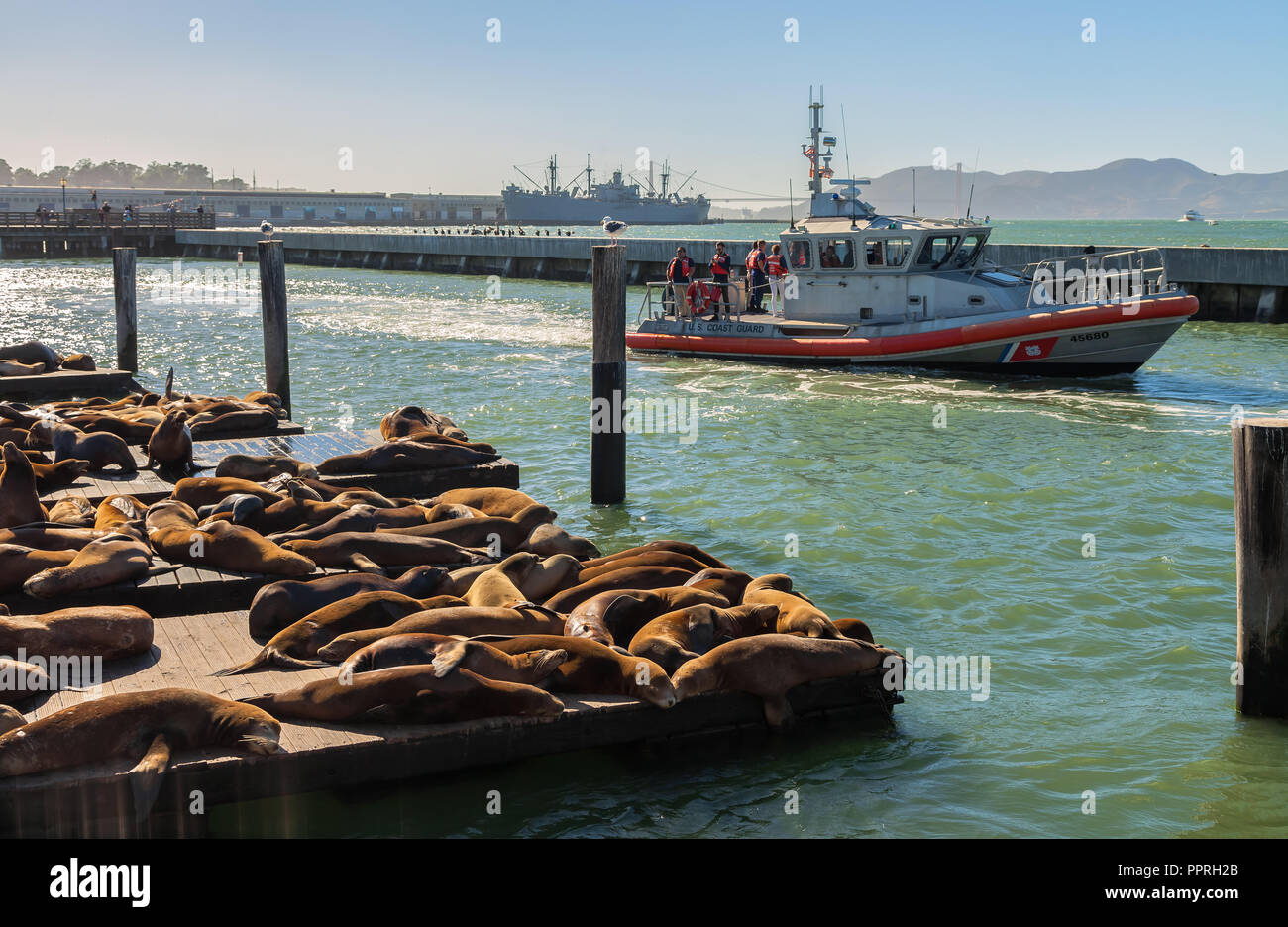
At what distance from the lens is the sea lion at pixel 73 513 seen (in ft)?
22.6

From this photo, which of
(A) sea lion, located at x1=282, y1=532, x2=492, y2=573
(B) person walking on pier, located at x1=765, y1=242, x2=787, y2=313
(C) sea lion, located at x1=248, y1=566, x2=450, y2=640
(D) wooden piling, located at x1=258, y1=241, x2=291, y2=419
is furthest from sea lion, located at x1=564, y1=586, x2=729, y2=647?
(B) person walking on pier, located at x1=765, y1=242, x2=787, y2=313

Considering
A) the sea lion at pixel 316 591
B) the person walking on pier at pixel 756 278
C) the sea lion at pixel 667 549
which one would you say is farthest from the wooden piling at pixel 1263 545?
the person walking on pier at pixel 756 278

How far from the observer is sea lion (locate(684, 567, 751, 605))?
19.9 ft

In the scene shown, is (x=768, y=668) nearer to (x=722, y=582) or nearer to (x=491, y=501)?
(x=722, y=582)

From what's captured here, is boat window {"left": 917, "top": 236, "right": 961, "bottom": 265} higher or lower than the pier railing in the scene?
lower

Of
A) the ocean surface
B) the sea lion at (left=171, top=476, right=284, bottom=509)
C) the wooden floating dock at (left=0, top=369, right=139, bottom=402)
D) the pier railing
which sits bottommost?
the sea lion at (left=171, top=476, right=284, bottom=509)

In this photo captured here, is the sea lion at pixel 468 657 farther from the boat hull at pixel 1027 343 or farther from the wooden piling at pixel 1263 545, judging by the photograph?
the boat hull at pixel 1027 343

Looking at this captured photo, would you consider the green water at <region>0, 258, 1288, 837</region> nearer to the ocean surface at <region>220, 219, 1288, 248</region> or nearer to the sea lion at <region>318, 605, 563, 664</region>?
the sea lion at <region>318, 605, 563, 664</region>

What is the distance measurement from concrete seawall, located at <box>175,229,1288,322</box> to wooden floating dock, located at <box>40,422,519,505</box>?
15.3 feet

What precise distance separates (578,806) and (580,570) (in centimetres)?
167

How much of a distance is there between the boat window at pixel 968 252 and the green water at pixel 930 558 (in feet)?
6.69

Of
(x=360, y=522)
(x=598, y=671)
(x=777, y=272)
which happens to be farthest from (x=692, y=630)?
(x=777, y=272)

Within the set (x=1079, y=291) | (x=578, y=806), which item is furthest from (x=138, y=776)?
(x=1079, y=291)
